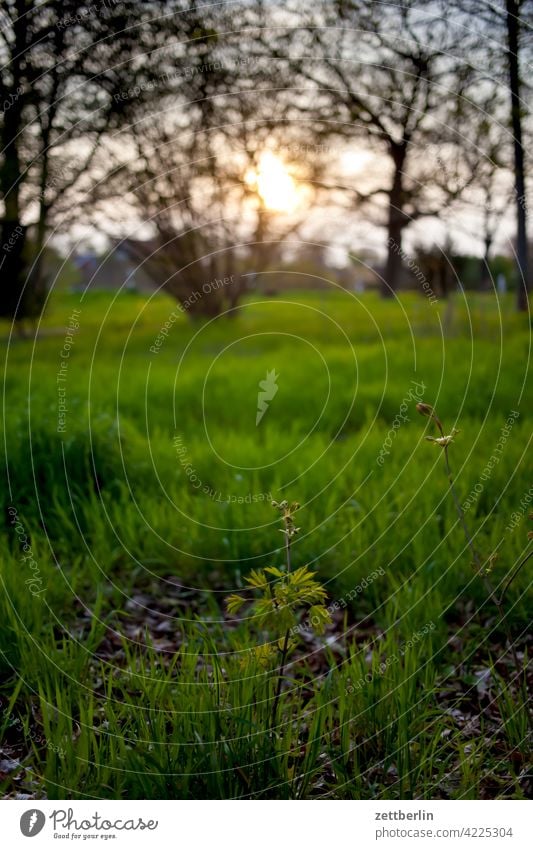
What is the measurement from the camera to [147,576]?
4.47 metres

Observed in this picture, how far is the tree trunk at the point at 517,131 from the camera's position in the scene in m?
4.61

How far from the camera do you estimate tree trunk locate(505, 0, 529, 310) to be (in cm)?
461

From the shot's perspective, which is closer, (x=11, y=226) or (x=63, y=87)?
(x=63, y=87)

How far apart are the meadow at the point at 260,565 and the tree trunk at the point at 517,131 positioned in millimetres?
554

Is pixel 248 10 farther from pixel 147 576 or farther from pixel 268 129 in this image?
pixel 147 576

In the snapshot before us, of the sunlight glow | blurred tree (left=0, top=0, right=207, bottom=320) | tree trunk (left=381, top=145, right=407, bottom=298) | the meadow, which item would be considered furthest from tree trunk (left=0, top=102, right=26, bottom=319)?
tree trunk (left=381, top=145, right=407, bottom=298)

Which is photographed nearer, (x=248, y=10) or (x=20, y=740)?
(x=20, y=740)

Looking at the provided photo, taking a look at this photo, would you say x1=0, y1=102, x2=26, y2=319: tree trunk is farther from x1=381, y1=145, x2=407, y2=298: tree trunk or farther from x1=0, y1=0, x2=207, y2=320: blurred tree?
x1=381, y1=145, x2=407, y2=298: tree trunk

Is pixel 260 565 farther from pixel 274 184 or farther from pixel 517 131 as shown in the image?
pixel 517 131

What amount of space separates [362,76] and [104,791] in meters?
4.71

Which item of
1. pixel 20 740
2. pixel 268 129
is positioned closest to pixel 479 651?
pixel 20 740

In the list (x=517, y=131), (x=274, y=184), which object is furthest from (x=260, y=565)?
(x=517, y=131)

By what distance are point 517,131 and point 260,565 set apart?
3513 millimetres

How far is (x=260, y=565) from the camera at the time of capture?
4.41 m
